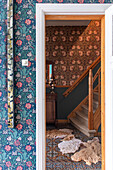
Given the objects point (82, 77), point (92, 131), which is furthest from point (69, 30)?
point (92, 131)

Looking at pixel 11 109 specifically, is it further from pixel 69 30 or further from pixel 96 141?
pixel 69 30

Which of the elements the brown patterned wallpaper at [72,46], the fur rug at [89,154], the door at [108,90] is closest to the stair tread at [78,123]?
the fur rug at [89,154]

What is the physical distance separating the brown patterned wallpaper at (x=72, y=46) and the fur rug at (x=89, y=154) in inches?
106

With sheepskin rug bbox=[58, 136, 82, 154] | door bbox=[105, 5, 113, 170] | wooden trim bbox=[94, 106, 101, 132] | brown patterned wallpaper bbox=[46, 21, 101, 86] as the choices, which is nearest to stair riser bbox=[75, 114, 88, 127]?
wooden trim bbox=[94, 106, 101, 132]

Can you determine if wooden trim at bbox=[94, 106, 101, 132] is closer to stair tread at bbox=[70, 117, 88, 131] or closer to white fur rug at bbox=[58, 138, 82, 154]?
stair tread at bbox=[70, 117, 88, 131]

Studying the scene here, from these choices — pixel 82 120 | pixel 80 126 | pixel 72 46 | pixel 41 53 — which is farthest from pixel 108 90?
pixel 72 46

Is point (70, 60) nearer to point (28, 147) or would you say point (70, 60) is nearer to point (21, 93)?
point (21, 93)

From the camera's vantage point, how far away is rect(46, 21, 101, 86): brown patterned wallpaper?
5.82 metres

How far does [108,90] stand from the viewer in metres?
2.34

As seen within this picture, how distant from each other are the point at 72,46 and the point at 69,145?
3.37m

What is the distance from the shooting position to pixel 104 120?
242 centimetres

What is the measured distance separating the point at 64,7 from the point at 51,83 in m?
3.59

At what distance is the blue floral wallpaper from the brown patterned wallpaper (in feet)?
11.4

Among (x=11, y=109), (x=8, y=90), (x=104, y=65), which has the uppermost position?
(x=104, y=65)
